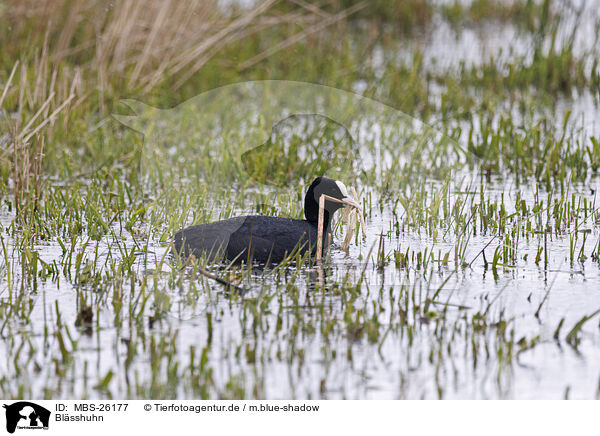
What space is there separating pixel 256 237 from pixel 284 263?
0.78ft

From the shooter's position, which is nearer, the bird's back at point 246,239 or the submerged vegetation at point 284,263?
the submerged vegetation at point 284,263

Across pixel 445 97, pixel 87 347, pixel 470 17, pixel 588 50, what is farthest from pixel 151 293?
pixel 470 17

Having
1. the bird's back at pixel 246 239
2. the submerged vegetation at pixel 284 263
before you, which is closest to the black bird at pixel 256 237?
the bird's back at pixel 246 239

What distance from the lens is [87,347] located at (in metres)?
4.02

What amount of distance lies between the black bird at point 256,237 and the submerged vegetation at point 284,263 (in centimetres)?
11

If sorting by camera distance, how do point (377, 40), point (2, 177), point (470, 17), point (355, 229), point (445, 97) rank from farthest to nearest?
point (470, 17), point (377, 40), point (445, 97), point (2, 177), point (355, 229)

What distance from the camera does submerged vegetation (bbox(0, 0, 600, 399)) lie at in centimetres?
383

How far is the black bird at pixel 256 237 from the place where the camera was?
16.7 feet

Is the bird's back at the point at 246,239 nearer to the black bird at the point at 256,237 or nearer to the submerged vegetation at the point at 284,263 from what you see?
the black bird at the point at 256,237

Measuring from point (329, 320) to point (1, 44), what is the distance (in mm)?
7610

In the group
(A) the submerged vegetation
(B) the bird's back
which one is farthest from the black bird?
(A) the submerged vegetation

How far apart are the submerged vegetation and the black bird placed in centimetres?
11

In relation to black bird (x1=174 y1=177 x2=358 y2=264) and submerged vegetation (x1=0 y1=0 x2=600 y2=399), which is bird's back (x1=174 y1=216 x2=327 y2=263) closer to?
black bird (x1=174 y1=177 x2=358 y2=264)

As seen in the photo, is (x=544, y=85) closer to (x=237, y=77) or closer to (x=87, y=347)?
(x=237, y=77)
